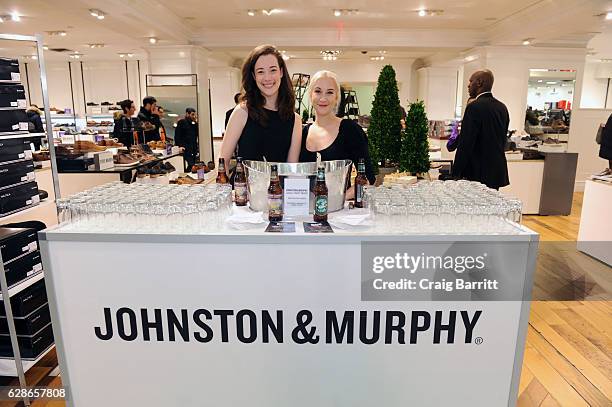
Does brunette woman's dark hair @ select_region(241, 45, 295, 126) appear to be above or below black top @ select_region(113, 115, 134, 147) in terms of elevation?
above

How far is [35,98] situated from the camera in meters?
11.8

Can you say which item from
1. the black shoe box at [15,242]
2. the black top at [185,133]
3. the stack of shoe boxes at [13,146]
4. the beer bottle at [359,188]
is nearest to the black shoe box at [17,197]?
the stack of shoe boxes at [13,146]

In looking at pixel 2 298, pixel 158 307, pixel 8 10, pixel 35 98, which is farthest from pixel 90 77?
pixel 158 307

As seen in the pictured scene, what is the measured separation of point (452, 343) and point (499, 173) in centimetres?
231

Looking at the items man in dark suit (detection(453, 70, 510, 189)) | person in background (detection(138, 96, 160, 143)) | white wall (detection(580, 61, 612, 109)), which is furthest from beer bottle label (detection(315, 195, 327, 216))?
white wall (detection(580, 61, 612, 109))

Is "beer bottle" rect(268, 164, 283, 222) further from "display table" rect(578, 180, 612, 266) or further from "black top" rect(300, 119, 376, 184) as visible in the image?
"display table" rect(578, 180, 612, 266)

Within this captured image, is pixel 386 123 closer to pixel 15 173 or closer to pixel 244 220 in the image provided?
pixel 244 220

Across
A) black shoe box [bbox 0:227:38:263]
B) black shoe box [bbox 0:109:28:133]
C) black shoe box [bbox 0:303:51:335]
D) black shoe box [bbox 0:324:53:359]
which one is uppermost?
black shoe box [bbox 0:109:28:133]

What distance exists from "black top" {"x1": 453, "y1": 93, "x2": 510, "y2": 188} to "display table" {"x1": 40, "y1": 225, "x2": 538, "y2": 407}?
206 centimetres

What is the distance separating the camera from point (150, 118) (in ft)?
20.1

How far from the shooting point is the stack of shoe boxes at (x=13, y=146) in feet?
7.54

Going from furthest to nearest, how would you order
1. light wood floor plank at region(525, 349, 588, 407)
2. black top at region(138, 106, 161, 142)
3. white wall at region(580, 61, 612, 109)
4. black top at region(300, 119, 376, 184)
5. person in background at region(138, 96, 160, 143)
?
1. white wall at region(580, 61, 612, 109)
2. black top at region(138, 106, 161, 142)
3. person in background at region(138, 96, 160, 143)
4. black top at region(300, 119, 376, 184)
5. light wood floor plank at region(525, 349, 588, 407)

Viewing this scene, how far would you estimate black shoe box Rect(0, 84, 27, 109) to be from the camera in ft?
7.50

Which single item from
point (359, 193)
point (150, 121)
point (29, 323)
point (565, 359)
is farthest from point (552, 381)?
point (150, 121)
